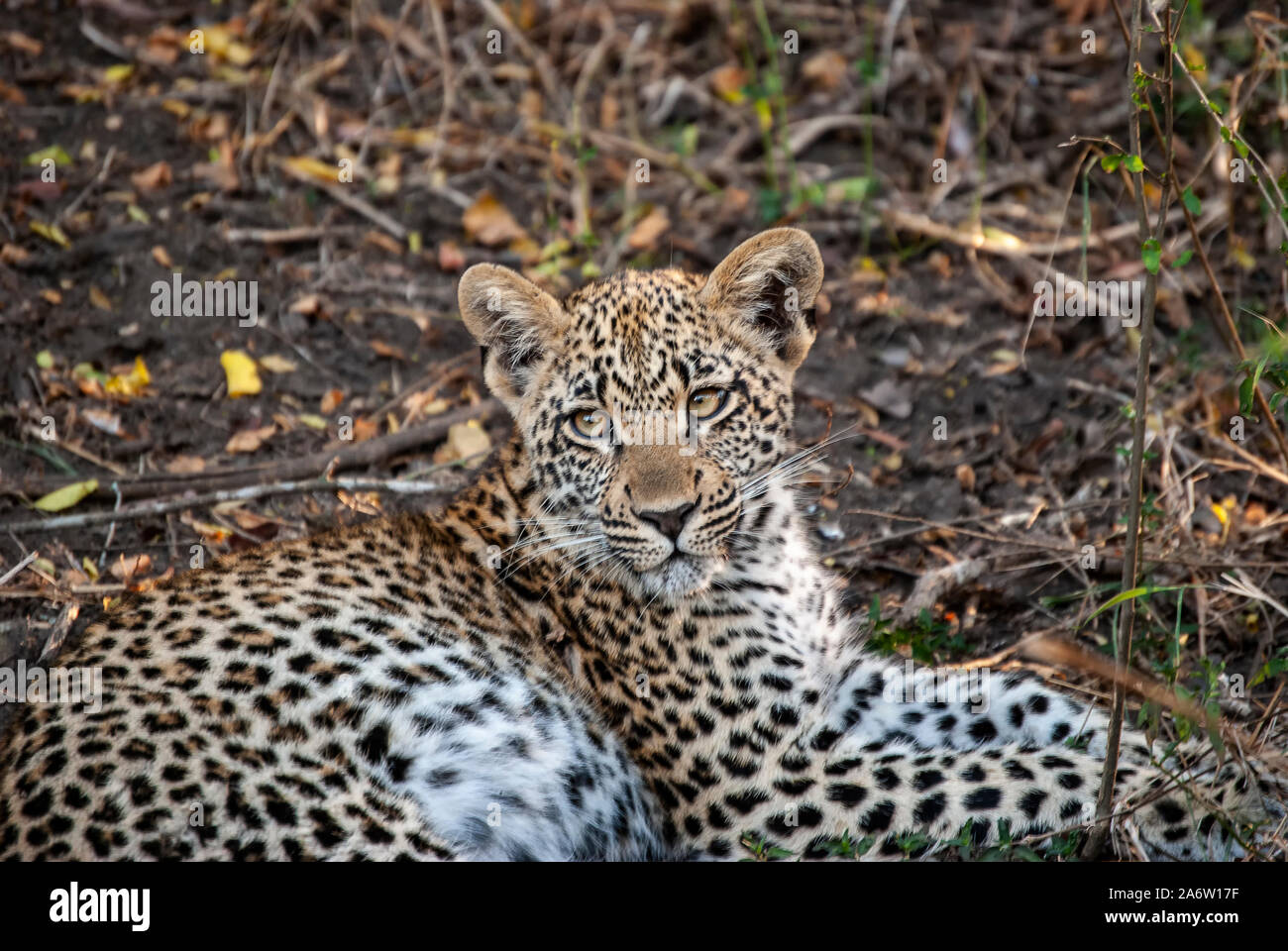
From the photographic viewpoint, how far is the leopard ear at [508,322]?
21.6 ft

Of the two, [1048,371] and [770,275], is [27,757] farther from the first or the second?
[1048,371]

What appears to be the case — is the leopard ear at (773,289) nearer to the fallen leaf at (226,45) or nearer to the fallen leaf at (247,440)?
the fallen leaf at (247,440)

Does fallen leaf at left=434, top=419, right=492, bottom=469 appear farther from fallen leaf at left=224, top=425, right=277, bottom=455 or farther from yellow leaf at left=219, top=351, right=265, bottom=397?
yellow leaf at left=219, top=351, right=265, bottom=397

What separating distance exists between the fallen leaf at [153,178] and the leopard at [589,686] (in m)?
5.61

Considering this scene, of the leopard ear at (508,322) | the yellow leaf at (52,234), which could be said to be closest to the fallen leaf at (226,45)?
the yellow leaf at (52,234)

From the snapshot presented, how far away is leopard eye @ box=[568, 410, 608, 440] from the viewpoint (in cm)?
644

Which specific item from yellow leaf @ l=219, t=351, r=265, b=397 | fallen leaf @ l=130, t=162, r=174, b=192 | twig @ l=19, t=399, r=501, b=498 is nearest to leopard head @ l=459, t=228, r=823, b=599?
twig @ l=19, t=399, r=501, b=498

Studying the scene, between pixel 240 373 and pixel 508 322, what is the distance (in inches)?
147

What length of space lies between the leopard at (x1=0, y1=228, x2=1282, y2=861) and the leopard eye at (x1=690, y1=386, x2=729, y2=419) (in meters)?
0.01

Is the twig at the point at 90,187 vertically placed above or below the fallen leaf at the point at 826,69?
below

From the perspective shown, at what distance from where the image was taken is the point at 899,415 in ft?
32.1

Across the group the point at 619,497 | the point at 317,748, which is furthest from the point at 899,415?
the point at 317,748

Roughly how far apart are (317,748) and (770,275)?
2.91 meters

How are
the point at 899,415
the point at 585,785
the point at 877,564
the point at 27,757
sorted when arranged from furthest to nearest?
the point at 899,415 → the point at 877,564 → the point at 585,785 → the point at 27,757
